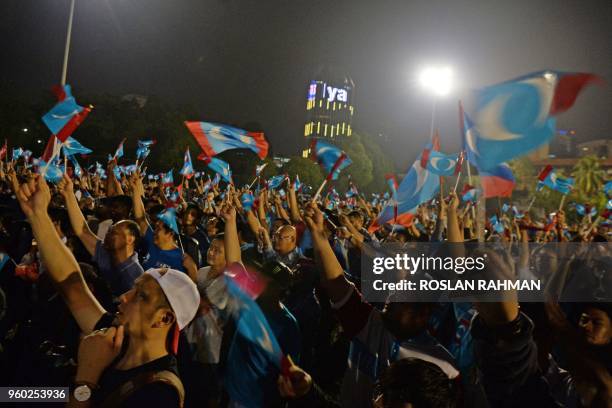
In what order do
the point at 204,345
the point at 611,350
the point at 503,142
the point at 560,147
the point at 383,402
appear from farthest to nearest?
the point at 560,147, the point at 503,142, the point at 204,345, the point at 611,350, the point at 383,402

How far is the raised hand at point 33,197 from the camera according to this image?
2.96 m

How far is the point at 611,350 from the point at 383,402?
168cm

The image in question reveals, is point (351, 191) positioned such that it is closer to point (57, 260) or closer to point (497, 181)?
point (497, 181)

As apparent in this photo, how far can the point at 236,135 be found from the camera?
7.02 meters

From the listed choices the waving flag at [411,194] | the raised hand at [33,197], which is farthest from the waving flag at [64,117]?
the waving flag at [411,194]

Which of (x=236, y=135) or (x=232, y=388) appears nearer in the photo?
(x=232, y=388)

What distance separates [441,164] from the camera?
8078mm

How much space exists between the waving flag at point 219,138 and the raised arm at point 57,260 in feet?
12.4

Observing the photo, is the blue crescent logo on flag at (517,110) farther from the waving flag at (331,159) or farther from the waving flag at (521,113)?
the waving flag at (331,159)

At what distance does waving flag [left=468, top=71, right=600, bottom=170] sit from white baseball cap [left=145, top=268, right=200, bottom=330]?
288 centimetres

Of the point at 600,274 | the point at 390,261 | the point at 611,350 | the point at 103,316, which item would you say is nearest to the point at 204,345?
the point at 103,316

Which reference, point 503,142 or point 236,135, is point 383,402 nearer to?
point 503,142

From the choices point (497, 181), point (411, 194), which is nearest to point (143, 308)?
point (497, 181)

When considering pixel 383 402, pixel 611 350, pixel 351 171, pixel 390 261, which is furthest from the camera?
pixel 351 171
